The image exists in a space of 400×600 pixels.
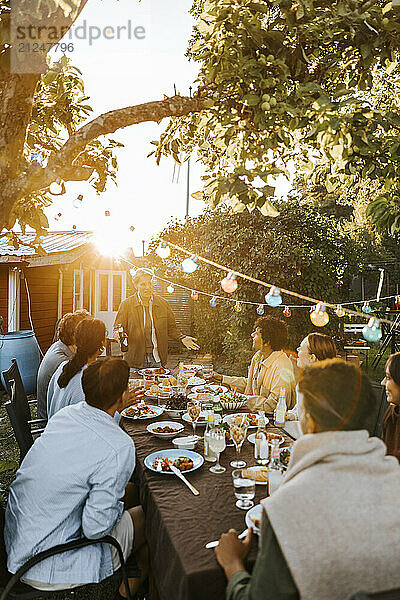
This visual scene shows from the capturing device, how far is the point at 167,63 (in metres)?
3.71

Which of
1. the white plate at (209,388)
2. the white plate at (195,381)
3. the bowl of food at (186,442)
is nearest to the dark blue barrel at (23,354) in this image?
the white plate at (195,381)

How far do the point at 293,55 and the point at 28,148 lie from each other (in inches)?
95.8

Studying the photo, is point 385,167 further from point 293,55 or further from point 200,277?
point 200,277

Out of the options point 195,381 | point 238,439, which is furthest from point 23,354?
point 238,439

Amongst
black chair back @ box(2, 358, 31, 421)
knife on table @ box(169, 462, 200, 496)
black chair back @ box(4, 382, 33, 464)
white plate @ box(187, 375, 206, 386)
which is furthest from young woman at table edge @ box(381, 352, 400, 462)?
black chair back @ box(2, 358, 31, 421)

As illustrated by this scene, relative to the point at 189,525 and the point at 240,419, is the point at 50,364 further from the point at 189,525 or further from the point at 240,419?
the point at 189,525

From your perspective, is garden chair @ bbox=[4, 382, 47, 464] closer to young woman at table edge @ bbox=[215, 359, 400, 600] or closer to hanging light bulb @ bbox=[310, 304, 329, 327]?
young woman at table edge @ bbox=[215, 359, 400, 600]

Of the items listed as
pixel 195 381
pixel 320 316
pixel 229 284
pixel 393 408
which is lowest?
pixel 195 381

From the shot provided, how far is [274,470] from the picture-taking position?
7.77 ft

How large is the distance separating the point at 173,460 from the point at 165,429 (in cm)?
54

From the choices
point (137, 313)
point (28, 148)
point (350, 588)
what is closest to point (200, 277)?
point (137, 313)

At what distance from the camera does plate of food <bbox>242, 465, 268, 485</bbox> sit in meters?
2.29

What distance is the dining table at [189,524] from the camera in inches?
63.1

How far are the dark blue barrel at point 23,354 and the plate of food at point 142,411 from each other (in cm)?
483
